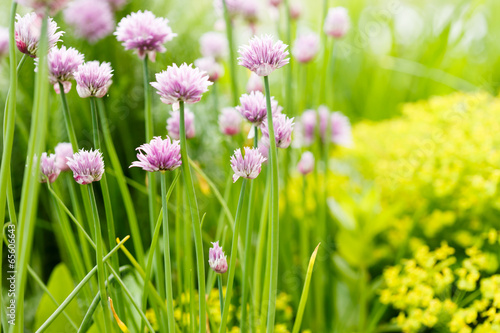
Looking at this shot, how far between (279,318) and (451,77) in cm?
110

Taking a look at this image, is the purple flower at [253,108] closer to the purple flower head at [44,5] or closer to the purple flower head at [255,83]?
the purple flower head at [44,5]

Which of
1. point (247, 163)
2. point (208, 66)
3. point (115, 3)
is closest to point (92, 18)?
point (115, 3)

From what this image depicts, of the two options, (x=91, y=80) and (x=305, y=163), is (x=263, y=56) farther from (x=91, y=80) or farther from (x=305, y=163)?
(x=305, y=163)

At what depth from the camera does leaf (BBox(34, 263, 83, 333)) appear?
28.0 inches

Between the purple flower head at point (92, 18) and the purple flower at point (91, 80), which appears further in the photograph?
the purple flower head at point (92, 18)

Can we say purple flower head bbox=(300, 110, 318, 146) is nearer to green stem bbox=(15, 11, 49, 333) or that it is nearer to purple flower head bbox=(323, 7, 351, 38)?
purple flower head bbox=(323, 7, 351, 38)

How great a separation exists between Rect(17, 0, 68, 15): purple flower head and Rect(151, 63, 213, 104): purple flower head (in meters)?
0.10

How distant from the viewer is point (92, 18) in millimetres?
993

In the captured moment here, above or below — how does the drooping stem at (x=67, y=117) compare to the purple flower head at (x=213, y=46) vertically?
below

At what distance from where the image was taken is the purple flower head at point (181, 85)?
403 millimetres

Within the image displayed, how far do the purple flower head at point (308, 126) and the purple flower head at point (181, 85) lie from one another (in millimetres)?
586

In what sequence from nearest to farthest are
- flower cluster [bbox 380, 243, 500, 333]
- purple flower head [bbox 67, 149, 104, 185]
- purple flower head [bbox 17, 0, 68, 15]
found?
purple flower head [bbox 17, 0, 68, 15] < purple flower head [bbox 67, 149, 104, 185] < flower cluster [bbox 380, 243, 500, 333]

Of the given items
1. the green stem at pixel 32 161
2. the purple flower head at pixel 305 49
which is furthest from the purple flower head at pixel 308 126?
the green stem at pixel 32 161

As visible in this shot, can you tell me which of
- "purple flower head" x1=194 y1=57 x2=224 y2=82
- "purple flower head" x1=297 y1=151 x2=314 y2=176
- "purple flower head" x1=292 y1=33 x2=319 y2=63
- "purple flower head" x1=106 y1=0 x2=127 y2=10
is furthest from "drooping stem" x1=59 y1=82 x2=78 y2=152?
"purple flower head" x1=106 y1=0 x2=127 y2=10
